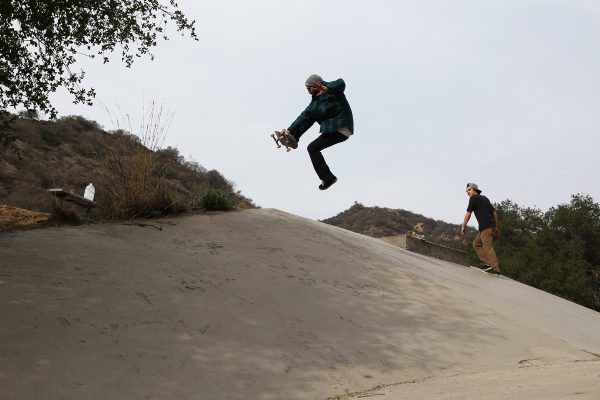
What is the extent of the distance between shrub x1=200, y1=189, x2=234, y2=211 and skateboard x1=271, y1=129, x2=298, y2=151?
213cm

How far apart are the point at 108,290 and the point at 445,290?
326cm

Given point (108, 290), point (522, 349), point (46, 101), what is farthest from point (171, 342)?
point (46, 101)

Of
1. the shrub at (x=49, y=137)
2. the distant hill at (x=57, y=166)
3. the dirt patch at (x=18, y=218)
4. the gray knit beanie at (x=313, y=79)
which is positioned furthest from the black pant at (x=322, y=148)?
the shrub at (x=49, y=137)

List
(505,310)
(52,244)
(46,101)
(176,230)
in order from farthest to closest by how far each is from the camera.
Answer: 1. (46,101)
2. (176,230)
3. (505,310)
4. (52,244)

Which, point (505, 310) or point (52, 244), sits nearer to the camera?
point (52, 244)

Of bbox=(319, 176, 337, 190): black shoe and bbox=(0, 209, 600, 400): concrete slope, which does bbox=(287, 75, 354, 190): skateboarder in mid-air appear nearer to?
bbox=(319, 176, 337, 190): black shoe

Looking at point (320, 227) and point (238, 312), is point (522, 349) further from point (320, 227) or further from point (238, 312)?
point (320, 227)

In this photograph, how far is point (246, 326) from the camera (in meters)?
3.84

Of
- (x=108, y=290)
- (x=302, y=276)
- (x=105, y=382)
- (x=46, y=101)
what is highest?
(x=46, y=101)

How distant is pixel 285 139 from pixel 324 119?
45cm

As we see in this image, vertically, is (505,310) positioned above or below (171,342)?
above

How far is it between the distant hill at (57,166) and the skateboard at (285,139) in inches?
290

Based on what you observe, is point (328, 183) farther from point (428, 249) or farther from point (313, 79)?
point (428, 249)

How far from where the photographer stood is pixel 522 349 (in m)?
4.12
